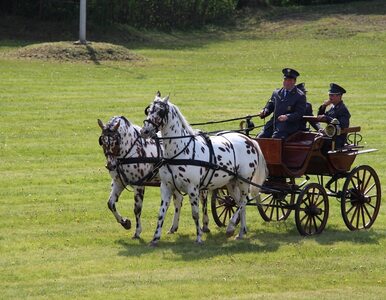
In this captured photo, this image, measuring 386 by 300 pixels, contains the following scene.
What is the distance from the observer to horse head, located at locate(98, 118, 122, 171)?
17.4 metres

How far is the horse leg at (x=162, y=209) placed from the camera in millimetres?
17078

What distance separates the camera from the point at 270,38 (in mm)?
49219

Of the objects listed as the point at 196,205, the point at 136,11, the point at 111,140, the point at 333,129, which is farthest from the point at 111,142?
the point at 136,11

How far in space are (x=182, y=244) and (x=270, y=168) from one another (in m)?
2.05

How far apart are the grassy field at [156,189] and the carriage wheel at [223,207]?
9.1 inches

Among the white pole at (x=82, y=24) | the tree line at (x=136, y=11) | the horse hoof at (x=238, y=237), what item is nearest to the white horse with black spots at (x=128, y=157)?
the horse hoof at (x=238, y=237)

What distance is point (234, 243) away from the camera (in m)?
17.4

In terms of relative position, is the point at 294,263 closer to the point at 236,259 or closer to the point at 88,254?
the point at 236,259

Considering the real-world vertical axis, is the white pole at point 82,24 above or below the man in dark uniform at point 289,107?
below

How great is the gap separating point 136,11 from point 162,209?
111 ft

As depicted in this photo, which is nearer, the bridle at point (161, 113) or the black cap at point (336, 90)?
the bridle at point (161, 113)

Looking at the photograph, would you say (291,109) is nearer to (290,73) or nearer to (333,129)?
(290,73)

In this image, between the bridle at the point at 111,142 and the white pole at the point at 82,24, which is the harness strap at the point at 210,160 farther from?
the white pole at the point at 82,24

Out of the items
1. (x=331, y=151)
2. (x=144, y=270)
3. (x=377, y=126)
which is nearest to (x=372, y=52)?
(x=377, y=126)
